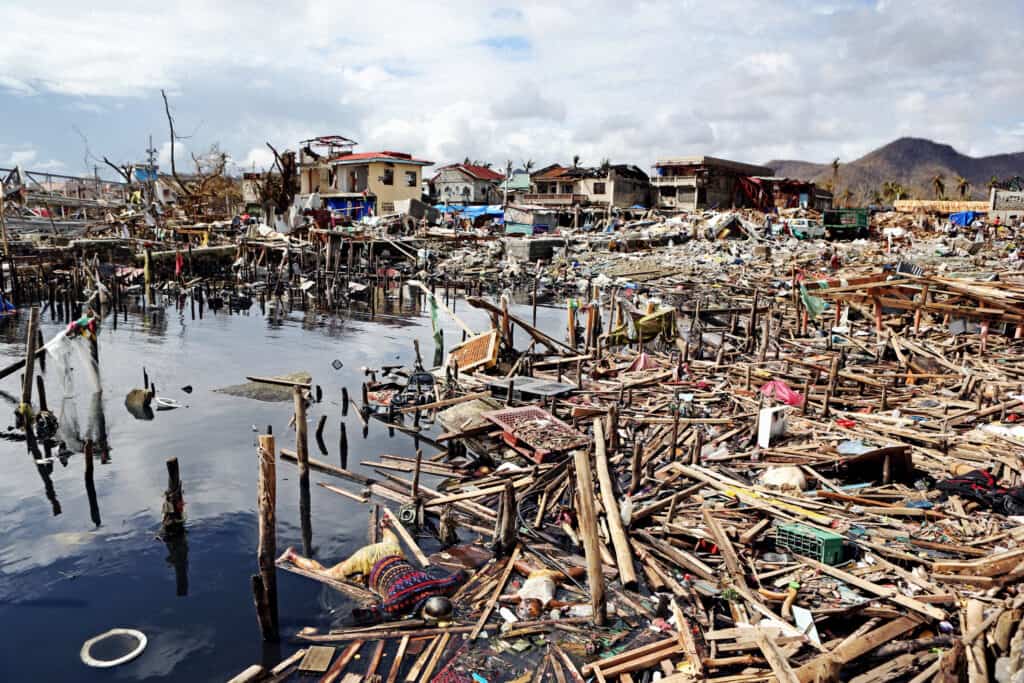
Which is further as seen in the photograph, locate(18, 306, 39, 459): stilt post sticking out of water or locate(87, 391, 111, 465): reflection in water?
locate(87, 391, 111, 465): reflection in water

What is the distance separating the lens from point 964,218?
4666 centimetres

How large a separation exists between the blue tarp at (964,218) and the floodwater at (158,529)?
4540cm

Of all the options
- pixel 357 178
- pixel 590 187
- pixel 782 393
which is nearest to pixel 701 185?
pixel 590 187

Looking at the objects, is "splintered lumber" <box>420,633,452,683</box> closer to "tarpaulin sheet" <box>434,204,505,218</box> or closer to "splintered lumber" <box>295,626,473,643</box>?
"splintered lumber" <box>295,626,473,643</box>

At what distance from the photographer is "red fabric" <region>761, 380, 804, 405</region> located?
1358 centimetres

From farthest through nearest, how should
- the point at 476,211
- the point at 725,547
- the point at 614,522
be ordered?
the point at 476,211
the point at 614,522
the point at 725,547

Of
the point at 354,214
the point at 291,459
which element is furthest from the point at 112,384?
the point at 354,214

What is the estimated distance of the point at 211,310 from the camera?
30.4m

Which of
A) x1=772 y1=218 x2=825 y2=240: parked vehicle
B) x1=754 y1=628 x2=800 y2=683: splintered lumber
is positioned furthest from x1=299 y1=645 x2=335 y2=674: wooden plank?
x1=772 y1=218 x2=825 y2=240: parked vehicle

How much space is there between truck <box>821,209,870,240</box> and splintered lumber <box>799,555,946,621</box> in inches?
1676

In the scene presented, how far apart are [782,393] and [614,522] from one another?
650 centimetres

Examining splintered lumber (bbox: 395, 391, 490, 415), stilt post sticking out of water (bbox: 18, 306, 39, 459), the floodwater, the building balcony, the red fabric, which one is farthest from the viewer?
the building balcony

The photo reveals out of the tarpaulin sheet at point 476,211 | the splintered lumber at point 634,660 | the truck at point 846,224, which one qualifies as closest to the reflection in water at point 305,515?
the splintered lumber at point 634,660

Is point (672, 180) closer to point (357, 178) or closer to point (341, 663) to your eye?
point (357, 178)
